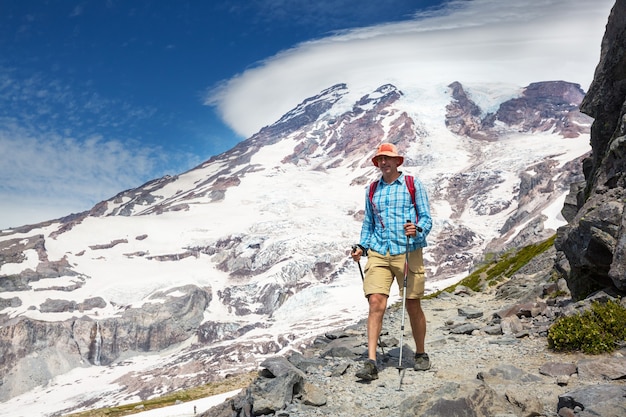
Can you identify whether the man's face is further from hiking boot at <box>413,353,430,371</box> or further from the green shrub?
the green shrub

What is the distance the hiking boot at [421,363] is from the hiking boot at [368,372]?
0.88m

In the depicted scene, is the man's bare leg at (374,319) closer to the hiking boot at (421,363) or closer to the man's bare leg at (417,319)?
the man's bare leg at (417,319)

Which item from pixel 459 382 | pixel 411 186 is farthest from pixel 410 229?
pixel 459 382

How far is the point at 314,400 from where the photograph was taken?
21.4 ft

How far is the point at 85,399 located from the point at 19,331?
125ft

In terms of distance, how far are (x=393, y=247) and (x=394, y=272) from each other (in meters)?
0.43

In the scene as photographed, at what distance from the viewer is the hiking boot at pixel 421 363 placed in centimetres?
767

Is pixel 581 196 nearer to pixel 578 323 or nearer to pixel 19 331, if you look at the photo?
pixel 578 323

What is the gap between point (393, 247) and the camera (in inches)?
293

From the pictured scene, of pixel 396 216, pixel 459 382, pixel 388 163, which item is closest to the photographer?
pixel 459 382

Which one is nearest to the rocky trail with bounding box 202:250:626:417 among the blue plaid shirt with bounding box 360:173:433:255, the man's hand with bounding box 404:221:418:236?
the blue plaid shirt with bounding box 360:173:433:255

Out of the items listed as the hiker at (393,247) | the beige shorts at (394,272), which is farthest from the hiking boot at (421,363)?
the beige shorts at (394,272)

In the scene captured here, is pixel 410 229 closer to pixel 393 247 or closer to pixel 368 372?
pixel 393 247

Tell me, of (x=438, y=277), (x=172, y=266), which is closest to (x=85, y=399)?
(x=172, y=266)
